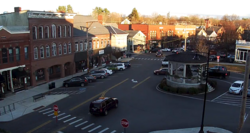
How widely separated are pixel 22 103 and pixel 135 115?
1323cm

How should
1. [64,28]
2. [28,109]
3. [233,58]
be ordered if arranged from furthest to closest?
1. [233,58]
2. [64,28]
3. [28,109]

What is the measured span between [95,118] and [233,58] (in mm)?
49300

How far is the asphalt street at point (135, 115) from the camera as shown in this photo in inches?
725

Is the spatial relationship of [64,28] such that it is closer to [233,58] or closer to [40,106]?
[40,106]

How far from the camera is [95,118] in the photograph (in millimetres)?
20406

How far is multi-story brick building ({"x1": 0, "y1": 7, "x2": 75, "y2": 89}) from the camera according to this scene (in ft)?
106

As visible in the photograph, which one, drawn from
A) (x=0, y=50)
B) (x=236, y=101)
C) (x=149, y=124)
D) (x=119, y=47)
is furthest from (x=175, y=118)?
(x=119, y=47)

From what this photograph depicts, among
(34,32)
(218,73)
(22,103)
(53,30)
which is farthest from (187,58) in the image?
(34,32)

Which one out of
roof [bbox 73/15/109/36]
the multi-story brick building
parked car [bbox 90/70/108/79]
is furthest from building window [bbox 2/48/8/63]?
roof [bbox 73/15/109/36]

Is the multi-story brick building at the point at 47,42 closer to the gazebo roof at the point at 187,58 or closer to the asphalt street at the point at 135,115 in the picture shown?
the asphalt street at the point at 135,115

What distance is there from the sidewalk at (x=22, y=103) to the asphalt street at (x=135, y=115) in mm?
1163

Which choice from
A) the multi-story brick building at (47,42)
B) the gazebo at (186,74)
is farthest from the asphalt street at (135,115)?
the multi-story brick building at (47,42)

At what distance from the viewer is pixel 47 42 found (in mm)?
35312

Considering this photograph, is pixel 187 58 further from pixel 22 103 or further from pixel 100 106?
pixel 22 103
